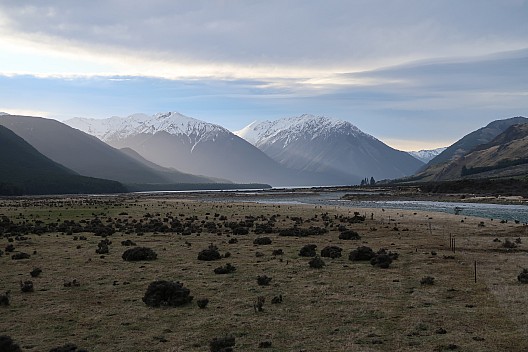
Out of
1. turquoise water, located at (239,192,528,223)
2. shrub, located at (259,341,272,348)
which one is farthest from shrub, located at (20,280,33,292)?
turquoise water, located at (239,192,528,223)

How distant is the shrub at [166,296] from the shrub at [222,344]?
19.0ft

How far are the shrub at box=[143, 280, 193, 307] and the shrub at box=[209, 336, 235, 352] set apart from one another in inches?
228

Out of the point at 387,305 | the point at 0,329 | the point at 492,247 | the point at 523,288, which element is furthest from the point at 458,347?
the point at 492,247

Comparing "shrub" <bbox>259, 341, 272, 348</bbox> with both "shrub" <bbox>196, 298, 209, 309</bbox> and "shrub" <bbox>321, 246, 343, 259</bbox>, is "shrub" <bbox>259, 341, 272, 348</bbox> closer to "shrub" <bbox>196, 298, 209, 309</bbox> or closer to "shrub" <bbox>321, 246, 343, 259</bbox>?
"shrub" <bbox>196, 298, 209, 309</bbox>

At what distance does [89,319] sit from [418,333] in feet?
41.5

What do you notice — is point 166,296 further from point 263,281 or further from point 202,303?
point 263,281

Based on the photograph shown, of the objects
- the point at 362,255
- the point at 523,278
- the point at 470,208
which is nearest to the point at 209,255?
the point at 362,255

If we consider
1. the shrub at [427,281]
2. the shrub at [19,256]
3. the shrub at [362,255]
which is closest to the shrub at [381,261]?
the shrub at [362,255]

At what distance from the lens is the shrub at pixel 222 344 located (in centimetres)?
1556

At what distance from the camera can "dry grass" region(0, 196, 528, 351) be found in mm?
16734

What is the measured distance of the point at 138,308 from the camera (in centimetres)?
2109

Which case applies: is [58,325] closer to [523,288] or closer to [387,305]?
[387,305]

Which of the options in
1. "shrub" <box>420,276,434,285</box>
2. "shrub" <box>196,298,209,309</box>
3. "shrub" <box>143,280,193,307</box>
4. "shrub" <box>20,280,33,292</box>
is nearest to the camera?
"shrub" <box>196,298,209,309</box>

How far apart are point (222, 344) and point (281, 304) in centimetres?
607
